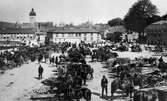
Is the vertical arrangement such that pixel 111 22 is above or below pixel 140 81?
above

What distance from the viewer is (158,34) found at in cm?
7231

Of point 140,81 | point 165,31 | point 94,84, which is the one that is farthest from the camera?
point 165,31

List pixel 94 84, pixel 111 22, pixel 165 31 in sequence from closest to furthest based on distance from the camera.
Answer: pixel 94 84
pixel 165 31
pixel 111 22

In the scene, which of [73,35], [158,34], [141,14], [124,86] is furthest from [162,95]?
[73,35]

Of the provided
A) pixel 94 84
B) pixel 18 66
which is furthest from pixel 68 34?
pixel 94 84

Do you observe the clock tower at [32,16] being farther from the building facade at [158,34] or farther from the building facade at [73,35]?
the building facade at [158,34]

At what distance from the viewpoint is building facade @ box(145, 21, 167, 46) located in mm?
67812

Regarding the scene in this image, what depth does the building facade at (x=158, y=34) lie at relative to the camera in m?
67.8

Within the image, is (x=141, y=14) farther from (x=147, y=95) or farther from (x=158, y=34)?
(x=147, y=95)

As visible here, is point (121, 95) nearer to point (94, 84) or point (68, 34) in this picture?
point (94, 84)

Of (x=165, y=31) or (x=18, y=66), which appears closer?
(x=18, y=66)

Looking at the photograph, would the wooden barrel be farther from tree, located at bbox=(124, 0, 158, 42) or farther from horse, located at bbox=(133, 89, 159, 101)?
tree, located at bbox=(124, 0, 158, 42)

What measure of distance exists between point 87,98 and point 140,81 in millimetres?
5327

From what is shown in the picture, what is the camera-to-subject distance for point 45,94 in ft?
63.4
